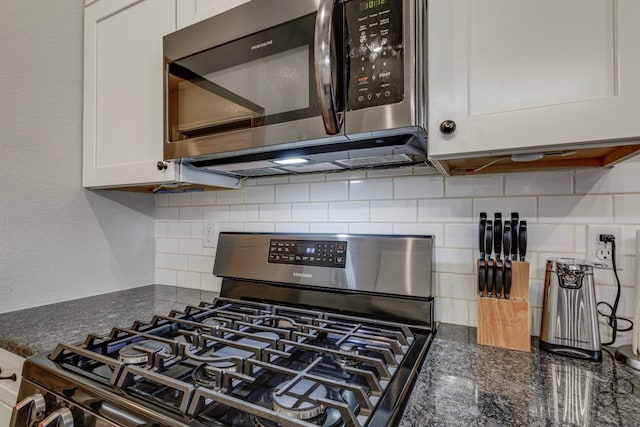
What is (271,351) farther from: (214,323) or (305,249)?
(305,249)

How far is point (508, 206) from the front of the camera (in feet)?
3.10

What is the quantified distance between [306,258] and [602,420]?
2.63ft

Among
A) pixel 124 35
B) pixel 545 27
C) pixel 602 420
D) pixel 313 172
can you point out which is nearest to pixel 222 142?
pixel 313 172

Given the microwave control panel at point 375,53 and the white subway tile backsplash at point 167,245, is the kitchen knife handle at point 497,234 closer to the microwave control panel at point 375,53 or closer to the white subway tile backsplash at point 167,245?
the microwave control panel at point 375,53

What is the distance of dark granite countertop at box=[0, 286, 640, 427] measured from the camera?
0.55 m

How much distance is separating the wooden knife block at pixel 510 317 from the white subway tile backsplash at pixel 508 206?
171mm

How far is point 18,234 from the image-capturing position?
1.18 meters

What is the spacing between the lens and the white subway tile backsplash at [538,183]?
879 mm

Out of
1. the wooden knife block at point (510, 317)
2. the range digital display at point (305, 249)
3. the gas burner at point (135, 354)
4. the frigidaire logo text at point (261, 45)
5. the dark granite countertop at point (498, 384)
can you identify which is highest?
the frigidaire logo text at point (261, 45)

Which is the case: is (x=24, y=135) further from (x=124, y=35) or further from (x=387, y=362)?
(x=387, y=362)

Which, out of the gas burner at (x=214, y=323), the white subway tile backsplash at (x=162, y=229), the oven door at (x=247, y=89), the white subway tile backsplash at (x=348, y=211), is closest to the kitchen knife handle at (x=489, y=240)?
the white subway tile backsplash at (x=348, y=211)

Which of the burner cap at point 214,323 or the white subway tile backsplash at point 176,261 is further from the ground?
the white subway tile backsplash at point 176,261

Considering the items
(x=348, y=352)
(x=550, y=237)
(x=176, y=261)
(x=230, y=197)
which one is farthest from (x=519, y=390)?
(x=176, y=261)

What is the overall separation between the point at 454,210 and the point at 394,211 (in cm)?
19
